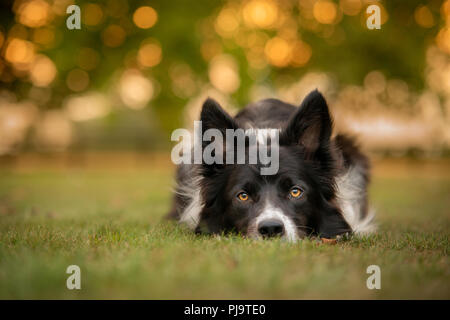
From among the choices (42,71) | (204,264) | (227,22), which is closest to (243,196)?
(204,264)

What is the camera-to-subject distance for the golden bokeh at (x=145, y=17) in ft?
58.6

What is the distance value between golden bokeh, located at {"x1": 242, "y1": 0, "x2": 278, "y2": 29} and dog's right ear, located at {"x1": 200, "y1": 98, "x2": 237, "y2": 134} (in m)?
15.8

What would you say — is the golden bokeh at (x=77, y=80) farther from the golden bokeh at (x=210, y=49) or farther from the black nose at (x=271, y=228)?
the black nose at (x=271, y=228)

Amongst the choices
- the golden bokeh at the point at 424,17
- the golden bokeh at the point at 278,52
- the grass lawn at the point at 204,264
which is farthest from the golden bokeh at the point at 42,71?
the golden bokeh at the point at 424,17

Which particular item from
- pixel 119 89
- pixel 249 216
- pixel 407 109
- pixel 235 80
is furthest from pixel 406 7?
pixel 249 216

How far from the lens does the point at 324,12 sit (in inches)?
780

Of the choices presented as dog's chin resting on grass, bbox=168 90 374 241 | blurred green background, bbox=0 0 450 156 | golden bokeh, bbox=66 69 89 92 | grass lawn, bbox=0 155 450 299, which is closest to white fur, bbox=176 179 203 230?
dog's chin resting on grass, bbox=168 90 374 241

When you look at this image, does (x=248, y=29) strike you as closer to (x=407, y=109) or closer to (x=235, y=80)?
(x=235, y=80)

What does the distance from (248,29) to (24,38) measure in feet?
31.1

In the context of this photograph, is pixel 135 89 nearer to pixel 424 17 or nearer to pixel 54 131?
pixel 54 131

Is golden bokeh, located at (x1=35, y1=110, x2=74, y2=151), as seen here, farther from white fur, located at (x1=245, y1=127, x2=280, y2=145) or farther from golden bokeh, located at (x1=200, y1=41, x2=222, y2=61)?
white fur, located at (x1=245, y1=127, x2=280, y2=145)

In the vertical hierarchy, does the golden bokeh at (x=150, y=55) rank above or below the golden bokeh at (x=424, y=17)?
below

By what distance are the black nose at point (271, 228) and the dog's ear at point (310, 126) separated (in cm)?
112
